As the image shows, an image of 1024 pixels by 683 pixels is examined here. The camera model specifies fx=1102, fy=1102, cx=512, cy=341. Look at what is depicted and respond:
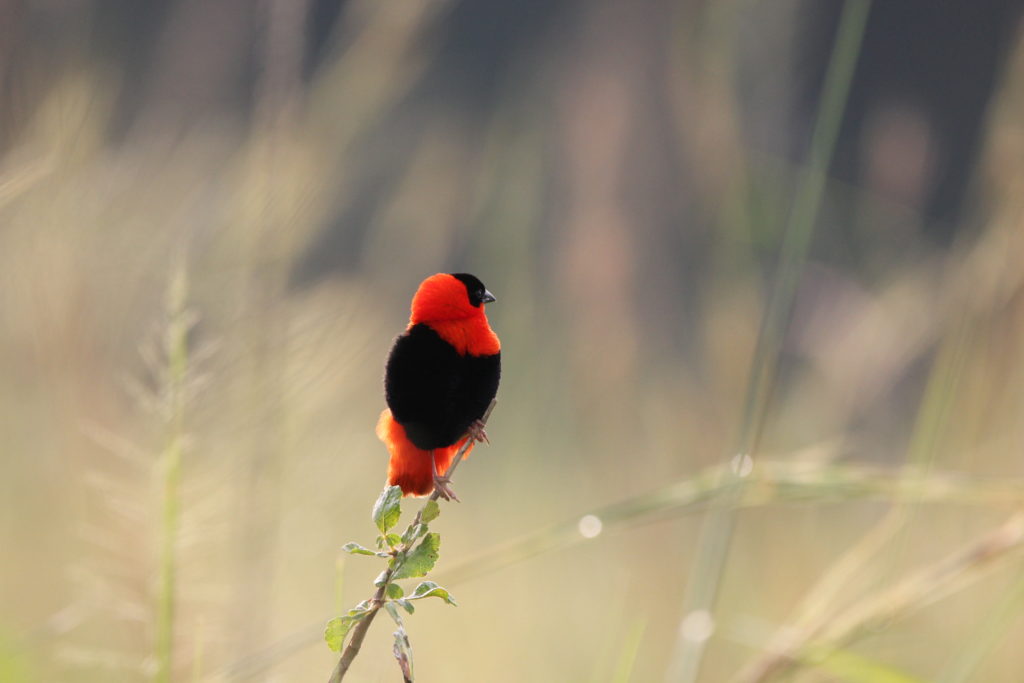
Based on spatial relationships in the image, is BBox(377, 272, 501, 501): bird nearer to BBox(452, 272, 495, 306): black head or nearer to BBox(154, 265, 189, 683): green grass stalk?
BBox(452, 272, 495, 306): black head

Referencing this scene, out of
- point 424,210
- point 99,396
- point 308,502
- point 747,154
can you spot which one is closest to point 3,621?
point 99,396

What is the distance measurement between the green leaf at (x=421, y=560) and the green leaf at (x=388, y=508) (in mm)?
14

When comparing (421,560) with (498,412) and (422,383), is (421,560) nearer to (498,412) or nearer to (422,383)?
(422,383)

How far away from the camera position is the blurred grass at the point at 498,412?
27.4 inches

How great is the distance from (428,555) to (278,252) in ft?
1.77

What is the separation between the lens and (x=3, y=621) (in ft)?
3.43

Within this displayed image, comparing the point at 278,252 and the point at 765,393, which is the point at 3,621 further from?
the point at 765,393

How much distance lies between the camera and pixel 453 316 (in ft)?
1.54

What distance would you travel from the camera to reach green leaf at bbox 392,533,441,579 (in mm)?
356

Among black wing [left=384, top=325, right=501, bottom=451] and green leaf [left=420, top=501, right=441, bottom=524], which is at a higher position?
black wing [left=384, top=325, right=501, bottom=451]

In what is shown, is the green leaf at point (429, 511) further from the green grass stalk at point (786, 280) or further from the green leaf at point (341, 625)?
the green grass stalk at point (786, 280)

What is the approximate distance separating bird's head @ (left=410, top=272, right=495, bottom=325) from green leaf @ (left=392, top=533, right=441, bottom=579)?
122mm

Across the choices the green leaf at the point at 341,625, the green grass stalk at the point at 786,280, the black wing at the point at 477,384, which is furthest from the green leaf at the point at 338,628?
the green grass stalk at the point at 786,280

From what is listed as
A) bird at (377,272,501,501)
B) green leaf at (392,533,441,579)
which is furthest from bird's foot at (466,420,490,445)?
green leaf at (392,533,441,579)
